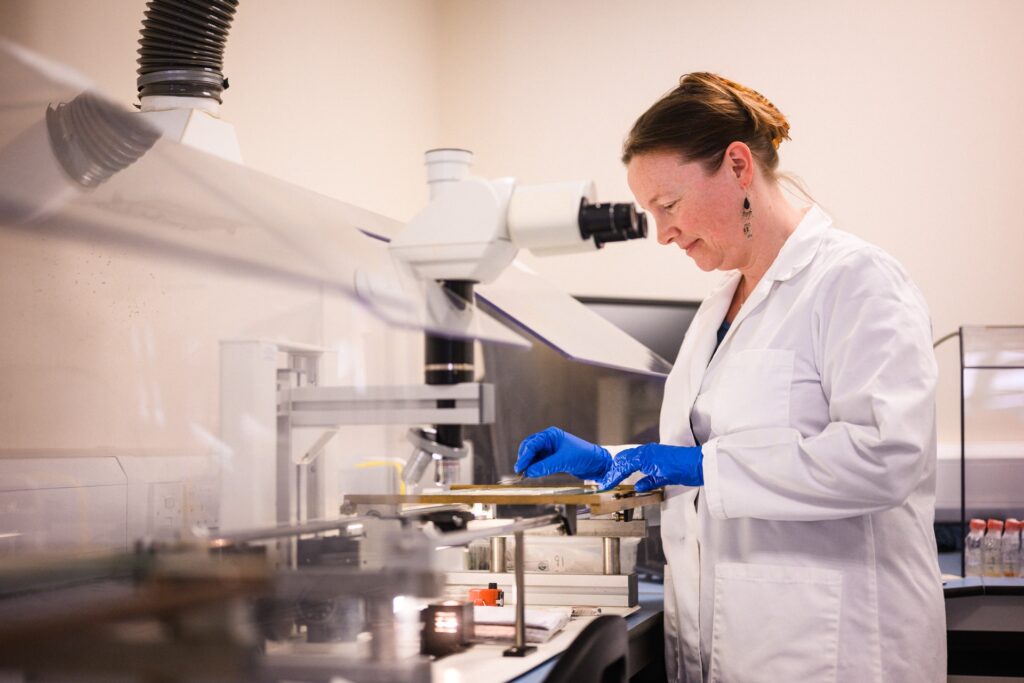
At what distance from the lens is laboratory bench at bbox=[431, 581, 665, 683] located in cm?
116

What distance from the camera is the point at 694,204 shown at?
166 cm

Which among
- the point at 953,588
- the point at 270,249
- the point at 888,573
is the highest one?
the point at 270,249

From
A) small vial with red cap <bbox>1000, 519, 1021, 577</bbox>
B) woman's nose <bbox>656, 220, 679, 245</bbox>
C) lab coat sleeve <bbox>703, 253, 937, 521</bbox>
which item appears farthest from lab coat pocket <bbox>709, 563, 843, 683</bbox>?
small vial with red cap <bbox>1000, 519, 1021, 577</bbox>

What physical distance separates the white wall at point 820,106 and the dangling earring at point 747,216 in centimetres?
154

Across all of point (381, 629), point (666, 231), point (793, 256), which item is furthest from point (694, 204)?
point (381, 629)

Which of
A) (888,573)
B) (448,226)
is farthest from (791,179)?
(448,226)

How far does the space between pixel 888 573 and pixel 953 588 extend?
2.41 feet

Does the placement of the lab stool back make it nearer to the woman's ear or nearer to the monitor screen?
the woman's ear

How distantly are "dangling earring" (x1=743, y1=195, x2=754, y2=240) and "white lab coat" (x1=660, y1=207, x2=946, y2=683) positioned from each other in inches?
3.9

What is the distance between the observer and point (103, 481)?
112 centimetres

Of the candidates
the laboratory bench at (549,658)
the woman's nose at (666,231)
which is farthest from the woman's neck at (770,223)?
the laboratory bench at (549,658)

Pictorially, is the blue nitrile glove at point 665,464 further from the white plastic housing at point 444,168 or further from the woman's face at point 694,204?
the white plastic housing at point 444,168

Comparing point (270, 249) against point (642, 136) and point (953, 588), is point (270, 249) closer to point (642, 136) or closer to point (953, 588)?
point (642, 136)

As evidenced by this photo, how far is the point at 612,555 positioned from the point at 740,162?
0.72 metres
